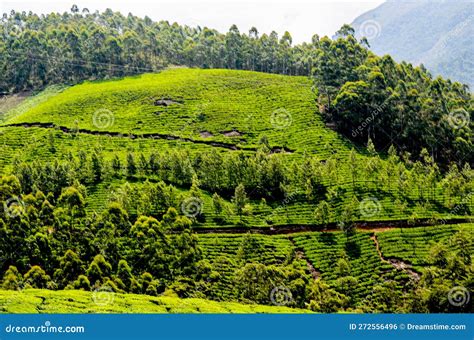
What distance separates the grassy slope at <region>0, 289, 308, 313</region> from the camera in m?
40.7

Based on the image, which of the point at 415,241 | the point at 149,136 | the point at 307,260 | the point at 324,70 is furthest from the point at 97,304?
the point at 324,70

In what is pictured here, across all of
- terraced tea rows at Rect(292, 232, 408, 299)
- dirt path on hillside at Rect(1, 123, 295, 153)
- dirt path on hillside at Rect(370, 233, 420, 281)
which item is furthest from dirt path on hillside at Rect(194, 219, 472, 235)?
dirt path on hillside at Rect(1, 123, 295, 153)

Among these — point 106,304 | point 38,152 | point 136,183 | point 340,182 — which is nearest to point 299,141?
point 340,182

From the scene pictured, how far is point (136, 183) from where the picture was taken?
92.2m

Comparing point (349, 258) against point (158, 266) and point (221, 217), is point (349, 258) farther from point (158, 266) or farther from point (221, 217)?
point (158, 266)

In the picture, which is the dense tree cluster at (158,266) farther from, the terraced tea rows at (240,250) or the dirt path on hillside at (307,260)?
the dirt path on hillside at (307,260)

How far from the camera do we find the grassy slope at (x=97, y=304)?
4074 cm

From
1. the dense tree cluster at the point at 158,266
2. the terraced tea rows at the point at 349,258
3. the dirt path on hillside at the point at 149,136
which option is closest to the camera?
the dense tree cluster at the point at 158,266

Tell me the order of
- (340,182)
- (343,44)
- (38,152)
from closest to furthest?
(340,182)
(38,152)
(343,44)

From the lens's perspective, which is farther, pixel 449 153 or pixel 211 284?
pixel 449 153

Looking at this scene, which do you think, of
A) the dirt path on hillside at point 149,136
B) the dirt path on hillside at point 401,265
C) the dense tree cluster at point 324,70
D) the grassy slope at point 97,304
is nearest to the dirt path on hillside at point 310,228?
the dirt path on hillside at point 401,265

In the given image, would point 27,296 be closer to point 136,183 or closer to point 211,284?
point 211,284

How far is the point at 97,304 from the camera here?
1750 inches

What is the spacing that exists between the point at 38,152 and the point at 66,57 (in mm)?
71979
